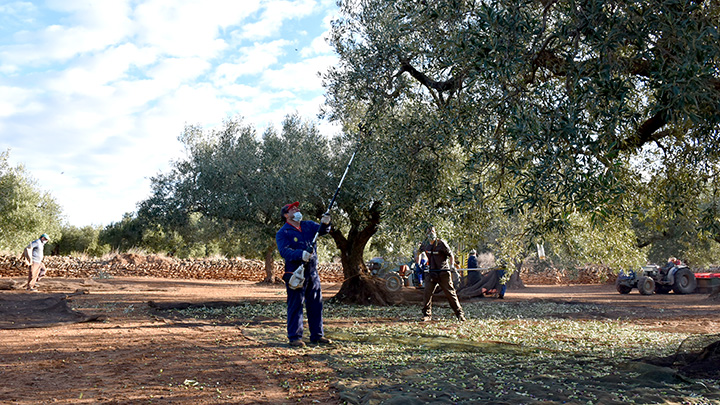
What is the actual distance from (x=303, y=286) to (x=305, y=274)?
20cm

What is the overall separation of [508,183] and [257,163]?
10.2 metres

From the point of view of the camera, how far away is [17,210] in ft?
91.0

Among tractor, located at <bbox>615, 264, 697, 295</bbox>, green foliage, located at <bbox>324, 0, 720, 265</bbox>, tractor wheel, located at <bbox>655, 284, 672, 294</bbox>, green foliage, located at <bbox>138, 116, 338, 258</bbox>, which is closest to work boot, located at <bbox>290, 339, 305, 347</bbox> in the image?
green foliage, located at <bbox>324, 0, 720, 265</bbox>

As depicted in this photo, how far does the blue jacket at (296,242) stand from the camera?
781cm

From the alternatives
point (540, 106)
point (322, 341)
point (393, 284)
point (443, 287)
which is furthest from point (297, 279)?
point (393, 284)

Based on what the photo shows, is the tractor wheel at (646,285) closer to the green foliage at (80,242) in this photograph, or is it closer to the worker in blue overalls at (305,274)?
the worker in blue overalls at (305,274)

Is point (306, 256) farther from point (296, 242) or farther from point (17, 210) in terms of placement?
point (17, 210)

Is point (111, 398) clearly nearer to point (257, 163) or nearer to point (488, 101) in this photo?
point (488, 101)

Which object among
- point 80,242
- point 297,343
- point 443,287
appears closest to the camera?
point 297,343

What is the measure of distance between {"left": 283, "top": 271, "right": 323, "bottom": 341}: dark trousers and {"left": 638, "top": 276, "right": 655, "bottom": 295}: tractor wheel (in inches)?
739

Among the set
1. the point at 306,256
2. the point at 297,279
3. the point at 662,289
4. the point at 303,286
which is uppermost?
the point at 306,256

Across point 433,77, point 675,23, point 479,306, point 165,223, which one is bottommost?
point 479,306

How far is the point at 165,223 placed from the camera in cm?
1769

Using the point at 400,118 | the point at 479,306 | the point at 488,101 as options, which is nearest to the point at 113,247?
the point at 479,306
